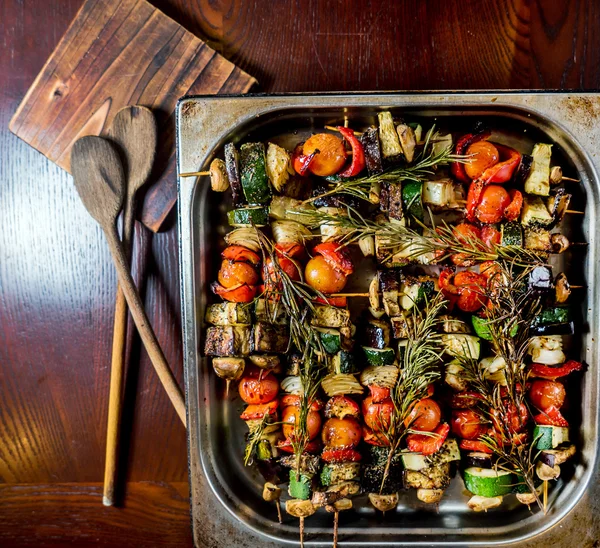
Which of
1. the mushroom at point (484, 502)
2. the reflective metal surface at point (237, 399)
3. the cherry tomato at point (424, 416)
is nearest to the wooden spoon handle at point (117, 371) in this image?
the reflective metal surface at point (237, 399)

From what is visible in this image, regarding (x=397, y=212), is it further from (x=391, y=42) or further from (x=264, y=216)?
(x=391, y=42)

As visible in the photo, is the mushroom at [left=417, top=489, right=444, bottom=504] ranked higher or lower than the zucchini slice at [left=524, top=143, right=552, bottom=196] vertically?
lower

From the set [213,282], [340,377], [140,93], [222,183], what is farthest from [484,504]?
[140,93]

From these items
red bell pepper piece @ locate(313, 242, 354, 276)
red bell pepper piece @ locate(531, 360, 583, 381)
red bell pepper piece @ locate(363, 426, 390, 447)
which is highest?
red bell pepper piece @ locate(313, 242, 354, 276)

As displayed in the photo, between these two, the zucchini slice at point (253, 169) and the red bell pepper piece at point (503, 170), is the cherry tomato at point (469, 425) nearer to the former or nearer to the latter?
the red bell pepper piece at point (503, 170)

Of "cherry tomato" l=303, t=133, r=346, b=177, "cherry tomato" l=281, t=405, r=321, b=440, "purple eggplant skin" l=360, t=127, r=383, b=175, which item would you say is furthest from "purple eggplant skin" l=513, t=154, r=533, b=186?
"cherry tomato" l=281, t=405, r=321, b=440

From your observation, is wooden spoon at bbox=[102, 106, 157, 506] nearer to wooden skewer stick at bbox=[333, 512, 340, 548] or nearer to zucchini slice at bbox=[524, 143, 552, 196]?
wooden skewer stick at bbox=[333, 512, 340, 548]
